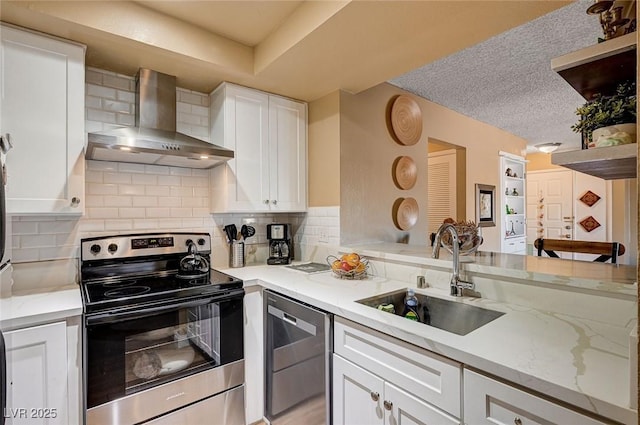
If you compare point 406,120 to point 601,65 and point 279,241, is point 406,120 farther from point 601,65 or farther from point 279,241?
point 601,65

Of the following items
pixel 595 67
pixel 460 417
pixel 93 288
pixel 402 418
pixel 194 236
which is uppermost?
pixel 595 67

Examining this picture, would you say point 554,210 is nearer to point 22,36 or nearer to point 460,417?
point 460,417

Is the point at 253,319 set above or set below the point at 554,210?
below

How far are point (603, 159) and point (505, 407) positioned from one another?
0.76 m

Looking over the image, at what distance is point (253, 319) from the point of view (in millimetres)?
1982

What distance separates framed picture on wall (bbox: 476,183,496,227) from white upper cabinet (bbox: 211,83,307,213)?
2471mm

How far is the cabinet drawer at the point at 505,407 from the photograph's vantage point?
33.0 inches

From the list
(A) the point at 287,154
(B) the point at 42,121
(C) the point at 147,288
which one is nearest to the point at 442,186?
(A) the point at 287,154

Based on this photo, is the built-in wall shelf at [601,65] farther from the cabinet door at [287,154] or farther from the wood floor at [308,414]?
the cabinet door at [287,154]

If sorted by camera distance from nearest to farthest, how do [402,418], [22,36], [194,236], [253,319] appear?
[402,418]
[22,36]
[253,319]
[194,236]

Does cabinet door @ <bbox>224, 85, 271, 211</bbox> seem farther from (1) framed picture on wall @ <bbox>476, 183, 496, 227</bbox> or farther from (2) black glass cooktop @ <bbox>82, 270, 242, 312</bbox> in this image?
(1) framed picture on wall @ <bbox>476, 183, 496, 227</bbox>

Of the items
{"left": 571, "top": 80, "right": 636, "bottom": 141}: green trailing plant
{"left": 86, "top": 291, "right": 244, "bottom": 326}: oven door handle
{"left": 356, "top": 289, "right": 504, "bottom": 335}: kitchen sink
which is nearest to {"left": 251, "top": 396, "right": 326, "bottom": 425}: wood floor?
{"left": 356, "top": 289, "right": 504, "bottom": 335}: kitchen sink

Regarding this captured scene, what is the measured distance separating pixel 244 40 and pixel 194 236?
4.35 feet

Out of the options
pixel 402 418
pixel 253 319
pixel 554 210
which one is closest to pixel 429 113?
pixel 253 319
